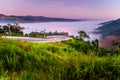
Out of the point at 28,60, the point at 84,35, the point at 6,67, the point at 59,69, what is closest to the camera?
the point at 59,69

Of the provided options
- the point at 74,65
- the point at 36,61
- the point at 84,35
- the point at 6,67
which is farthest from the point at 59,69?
the point at 84,35

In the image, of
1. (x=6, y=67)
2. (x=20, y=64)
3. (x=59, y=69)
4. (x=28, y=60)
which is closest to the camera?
(x=59, y=69)

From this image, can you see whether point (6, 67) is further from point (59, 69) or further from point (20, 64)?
point (59, 69)

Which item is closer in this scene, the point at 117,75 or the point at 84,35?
the point at 117,75

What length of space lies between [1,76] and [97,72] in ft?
7.96

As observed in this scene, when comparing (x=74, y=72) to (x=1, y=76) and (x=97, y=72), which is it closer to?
(x=97, y=72)

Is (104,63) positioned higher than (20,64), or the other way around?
(104,63)

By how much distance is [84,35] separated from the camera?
8656 centimetres

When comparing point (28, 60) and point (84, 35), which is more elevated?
point (28, 60)

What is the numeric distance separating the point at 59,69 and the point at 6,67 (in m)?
3.02

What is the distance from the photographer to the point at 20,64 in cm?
1394

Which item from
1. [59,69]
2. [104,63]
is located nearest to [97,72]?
[104,63]

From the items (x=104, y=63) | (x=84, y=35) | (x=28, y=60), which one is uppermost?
(x=104, y=63)

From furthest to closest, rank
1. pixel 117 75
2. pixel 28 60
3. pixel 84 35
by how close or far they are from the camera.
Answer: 1. pixel 84 35
2. pixel 28 60
3. pixel 117 75
